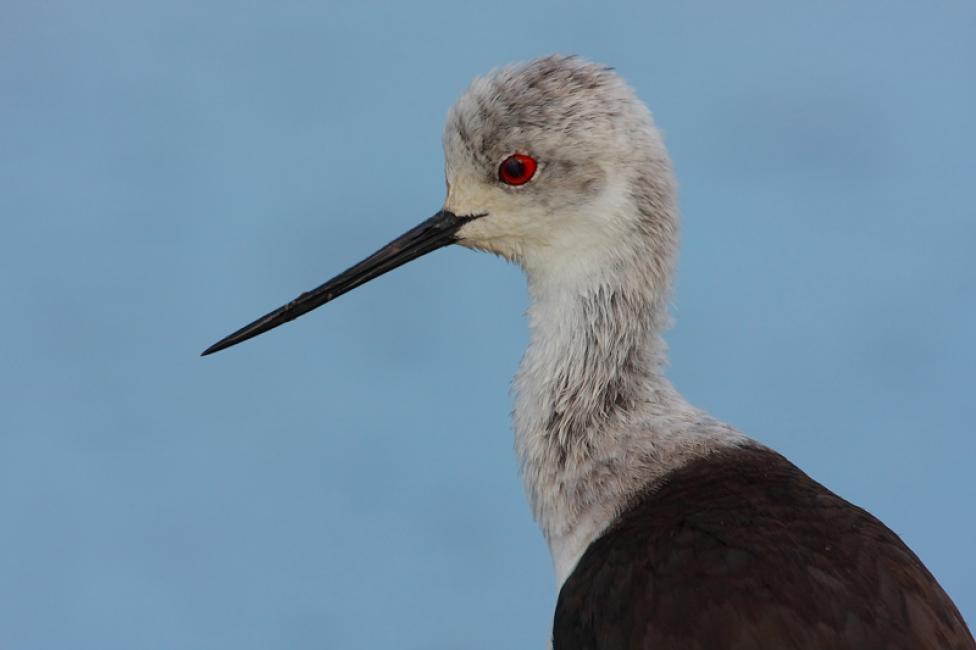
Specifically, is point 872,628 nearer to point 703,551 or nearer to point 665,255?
point 703,551

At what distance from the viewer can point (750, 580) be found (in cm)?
300

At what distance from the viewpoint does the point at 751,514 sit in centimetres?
320

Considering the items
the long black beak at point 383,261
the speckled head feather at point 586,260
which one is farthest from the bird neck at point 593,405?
the long black beak at point 383,261

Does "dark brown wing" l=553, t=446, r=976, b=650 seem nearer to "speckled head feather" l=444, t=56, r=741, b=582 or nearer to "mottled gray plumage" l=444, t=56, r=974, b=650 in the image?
"mottled gray plumage" l=444, t=56, r=974, b=650

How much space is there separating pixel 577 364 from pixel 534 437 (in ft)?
0.65

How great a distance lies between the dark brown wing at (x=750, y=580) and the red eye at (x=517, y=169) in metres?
0.84

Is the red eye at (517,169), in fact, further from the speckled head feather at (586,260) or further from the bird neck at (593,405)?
the bird neck at (593,405)

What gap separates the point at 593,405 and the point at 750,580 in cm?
73

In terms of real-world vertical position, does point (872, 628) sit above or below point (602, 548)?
below

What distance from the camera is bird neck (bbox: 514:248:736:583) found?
3.50 m

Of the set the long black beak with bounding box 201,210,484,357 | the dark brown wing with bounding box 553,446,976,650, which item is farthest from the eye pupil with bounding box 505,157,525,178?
the dark brown wing with bounding box 553,446,976,650

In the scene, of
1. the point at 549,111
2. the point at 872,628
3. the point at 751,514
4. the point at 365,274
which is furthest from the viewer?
the point at 365,274

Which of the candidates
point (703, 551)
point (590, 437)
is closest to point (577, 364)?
point (590, 437)

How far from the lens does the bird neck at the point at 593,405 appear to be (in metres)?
3.50
